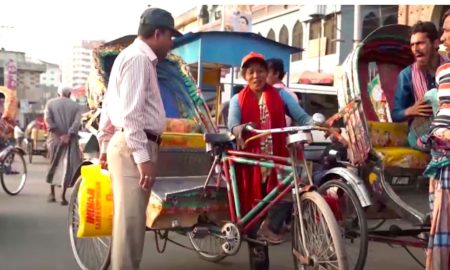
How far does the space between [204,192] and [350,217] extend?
3.47 ft

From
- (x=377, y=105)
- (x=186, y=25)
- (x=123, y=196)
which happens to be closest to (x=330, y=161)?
(x=377, y=105)

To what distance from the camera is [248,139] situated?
149 inches

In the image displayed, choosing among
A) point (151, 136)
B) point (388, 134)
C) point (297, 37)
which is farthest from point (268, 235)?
point (297, 37)

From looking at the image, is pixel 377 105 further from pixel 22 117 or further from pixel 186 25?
pixel 22 117

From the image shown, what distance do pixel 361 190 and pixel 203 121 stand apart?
4.98 feet

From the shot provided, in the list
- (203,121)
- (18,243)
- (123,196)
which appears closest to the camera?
(123,196)

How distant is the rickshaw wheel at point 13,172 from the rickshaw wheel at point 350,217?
5.97 m

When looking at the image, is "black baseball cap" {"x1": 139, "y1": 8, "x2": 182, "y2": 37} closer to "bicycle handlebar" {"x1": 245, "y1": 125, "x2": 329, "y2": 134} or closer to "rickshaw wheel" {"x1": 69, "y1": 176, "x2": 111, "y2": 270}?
"bicycle handlebar" {"x1": 245, "y1": 125, "x2": 329, "y2": 134}

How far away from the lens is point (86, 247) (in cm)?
443

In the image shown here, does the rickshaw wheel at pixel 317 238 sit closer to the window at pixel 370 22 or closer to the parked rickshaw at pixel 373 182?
the parked rickshaw at pixel 373 182

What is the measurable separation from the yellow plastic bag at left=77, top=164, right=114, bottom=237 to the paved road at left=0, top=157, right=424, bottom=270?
944 millimetres

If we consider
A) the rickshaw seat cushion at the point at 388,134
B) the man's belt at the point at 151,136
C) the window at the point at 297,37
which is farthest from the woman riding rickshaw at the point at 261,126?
the window at the point at 297,37

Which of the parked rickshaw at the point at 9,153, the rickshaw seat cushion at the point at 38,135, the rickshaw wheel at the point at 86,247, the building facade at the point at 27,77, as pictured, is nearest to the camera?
the rickshaw wheel at the point at 86,247

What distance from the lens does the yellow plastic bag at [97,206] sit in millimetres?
3814
